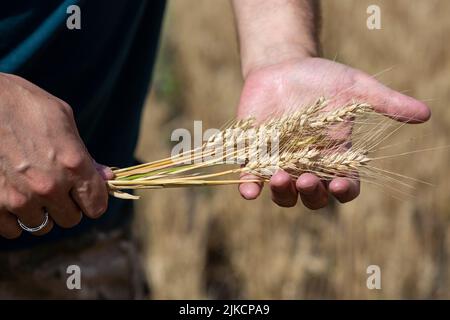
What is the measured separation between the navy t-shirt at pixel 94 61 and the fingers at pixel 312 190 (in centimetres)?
50

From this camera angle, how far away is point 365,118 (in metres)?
1.43

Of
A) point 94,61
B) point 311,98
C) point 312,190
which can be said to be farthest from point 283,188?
point 94,61

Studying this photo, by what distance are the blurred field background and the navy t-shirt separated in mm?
924

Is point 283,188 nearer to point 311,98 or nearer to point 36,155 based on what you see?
point 311,98

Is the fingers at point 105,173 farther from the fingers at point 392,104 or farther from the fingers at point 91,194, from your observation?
the fingers at point 392,104

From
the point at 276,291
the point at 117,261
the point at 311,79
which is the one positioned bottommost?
the point at 276,291

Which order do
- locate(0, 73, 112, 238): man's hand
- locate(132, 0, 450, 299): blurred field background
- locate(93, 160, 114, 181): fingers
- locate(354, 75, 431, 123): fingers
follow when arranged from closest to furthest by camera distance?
locate(0, 73, 112, 238): man's hand
locate(93, 160, 114, 181): fingers
locate(354, 75, 431, 123): fingers
locate(132, 0, 450, 299): blurred field background

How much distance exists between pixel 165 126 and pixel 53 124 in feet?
7.87

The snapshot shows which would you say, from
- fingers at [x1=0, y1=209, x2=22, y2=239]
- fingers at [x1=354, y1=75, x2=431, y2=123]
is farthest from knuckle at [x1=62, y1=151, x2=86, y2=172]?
fingers at [x1=354, y1=75, x2=431, y2=123]

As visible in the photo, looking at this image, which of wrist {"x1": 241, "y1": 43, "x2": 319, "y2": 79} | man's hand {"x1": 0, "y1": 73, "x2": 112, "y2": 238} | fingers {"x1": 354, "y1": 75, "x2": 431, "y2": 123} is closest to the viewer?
man's hand {"x1": 0, "y1": 73, "x2": 112, "y2": 238}

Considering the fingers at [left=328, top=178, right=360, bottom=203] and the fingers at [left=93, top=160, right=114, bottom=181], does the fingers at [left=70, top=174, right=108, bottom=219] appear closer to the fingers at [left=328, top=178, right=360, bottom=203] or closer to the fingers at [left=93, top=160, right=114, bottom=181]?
the fingers at [left=93, top=160, right=114, bottom=181]

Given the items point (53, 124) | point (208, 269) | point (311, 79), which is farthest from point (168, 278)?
point (53, 124)

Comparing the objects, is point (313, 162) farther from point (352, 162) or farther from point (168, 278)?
point (168, 278)

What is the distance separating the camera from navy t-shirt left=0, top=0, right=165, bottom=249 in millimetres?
1373
